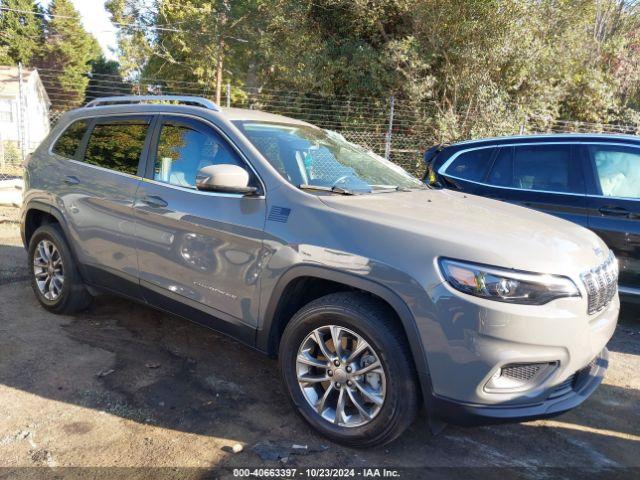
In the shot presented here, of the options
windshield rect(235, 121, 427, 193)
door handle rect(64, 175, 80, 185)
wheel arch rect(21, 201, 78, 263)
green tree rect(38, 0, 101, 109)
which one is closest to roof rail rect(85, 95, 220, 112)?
windshield rect(235, 121, 427, 193)

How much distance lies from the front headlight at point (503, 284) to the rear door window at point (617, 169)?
2.87 meters

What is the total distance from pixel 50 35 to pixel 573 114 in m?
42.7

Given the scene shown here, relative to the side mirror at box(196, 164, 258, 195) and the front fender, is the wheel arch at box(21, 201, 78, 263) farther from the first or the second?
the front fender

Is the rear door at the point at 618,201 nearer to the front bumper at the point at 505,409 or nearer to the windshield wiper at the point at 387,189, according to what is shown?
the windshield wiper at the point at 387,189

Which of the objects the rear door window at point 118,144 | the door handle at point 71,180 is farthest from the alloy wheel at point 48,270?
the rear door window at point 118,144

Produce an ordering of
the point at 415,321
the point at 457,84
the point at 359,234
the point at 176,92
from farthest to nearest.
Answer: the point at 176,92 < the point at 457,84 < the point at 359,234 < the point at 415,321

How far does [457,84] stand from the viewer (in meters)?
11.8

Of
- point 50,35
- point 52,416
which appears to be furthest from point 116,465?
point 50,35

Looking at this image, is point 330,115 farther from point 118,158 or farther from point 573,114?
point 118,158

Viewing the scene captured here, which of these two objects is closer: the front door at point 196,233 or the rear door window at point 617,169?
the front door at point 196,233

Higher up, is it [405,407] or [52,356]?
[405,407]

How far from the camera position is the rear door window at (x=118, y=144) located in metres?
3.83

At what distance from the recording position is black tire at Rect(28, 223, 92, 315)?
13.9 ft

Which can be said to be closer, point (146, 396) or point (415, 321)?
point (415, 321)
